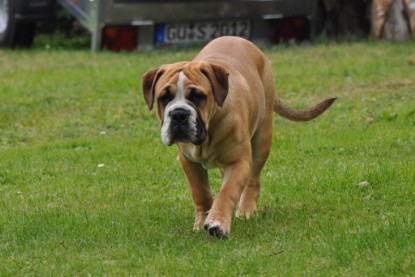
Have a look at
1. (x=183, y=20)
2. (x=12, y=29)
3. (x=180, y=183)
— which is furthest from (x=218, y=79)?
(x=12, y=29)

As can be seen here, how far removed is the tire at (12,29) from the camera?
17.5m

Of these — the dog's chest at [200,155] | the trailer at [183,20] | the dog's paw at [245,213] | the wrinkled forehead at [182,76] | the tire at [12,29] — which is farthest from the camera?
the tire at [12,29]

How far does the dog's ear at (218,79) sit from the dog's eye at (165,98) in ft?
0.88

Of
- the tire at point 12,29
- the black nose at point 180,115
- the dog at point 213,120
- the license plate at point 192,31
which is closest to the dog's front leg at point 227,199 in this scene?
the dog at point 213,120

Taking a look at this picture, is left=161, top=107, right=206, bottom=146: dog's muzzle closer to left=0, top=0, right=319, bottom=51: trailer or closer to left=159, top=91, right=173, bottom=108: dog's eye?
left=159, top=91, right=173, bottom=108: dog's eye

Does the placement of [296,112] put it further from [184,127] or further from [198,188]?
[184,127]

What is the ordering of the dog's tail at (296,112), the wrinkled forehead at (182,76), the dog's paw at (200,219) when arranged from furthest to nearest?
the dog's tail at (296,112), the dog's paw at (200,219), the wrinkled forehead at (182,76)

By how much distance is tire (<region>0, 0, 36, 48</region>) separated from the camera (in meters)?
17.5

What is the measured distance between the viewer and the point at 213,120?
23.0 ft

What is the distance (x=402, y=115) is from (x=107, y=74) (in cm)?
477

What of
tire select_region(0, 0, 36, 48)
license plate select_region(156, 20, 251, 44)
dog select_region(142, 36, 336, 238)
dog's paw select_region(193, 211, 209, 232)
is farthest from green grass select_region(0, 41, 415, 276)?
tire select_region(0, 0, 36, 48)

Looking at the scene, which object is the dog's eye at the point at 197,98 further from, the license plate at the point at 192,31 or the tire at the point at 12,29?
the tire at the point at 12,29

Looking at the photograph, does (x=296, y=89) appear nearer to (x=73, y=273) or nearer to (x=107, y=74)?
(x=107, y=74)

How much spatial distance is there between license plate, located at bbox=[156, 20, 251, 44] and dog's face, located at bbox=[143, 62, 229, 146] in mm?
10130
